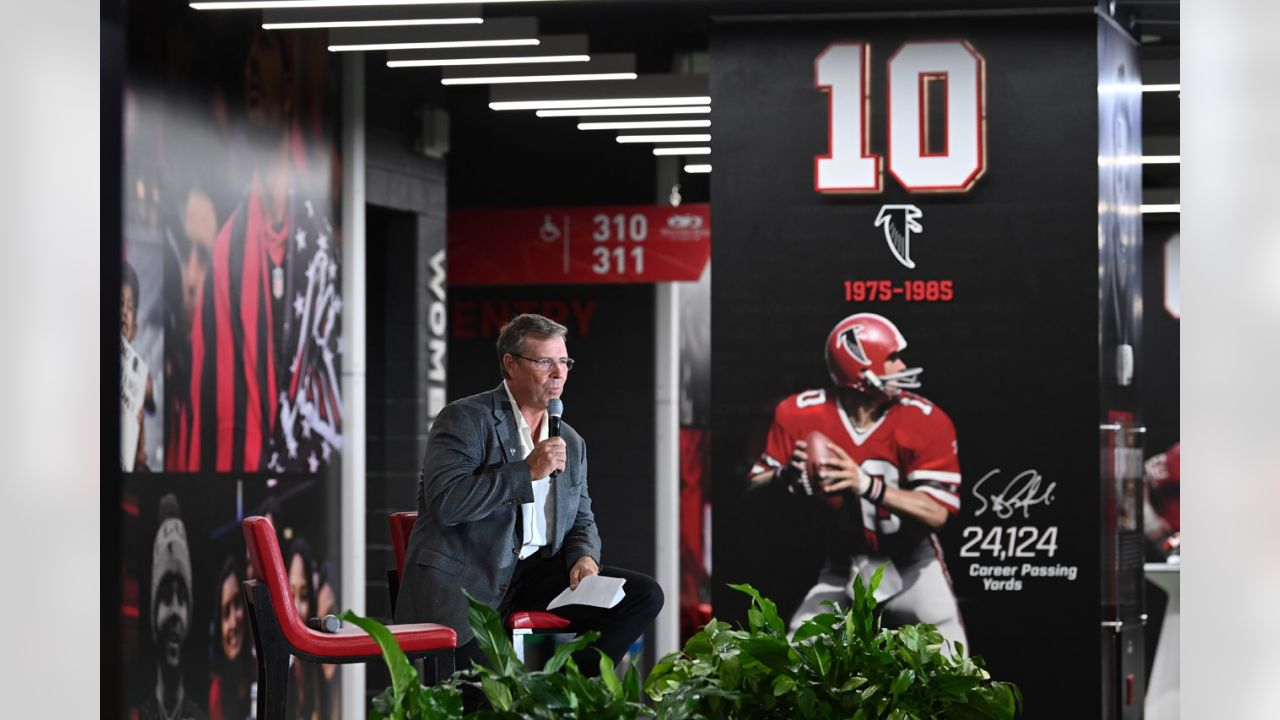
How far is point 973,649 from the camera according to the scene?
6.25 metres

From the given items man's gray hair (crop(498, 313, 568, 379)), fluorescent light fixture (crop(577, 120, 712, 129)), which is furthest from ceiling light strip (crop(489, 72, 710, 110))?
man's gray hair (crop(498, 313, 568, 379))

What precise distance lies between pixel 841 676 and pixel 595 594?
238 centimetres

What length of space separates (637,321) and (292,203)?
4539 millimetres

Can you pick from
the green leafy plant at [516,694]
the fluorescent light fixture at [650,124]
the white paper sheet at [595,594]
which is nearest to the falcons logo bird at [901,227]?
the fluorescent light fixture at [650,124]

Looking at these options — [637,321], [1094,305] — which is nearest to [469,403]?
[1094,305]

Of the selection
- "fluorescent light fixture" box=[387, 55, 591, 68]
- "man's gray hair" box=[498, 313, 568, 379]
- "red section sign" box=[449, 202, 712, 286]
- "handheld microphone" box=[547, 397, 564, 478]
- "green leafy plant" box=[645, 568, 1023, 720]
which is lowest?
"green leafy plant" box=[645, 568, 1023, 720]

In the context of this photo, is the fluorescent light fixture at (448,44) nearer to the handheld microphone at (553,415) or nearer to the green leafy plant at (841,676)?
the handheld microphone at (553,415)

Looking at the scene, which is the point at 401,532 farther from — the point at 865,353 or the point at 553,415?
the point at 865,353

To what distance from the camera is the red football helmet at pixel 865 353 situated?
20.6 feet

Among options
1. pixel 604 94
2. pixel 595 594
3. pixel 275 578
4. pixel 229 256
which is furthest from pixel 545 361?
pixel 604 94

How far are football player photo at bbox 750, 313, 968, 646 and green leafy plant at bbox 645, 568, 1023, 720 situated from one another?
4.83 m

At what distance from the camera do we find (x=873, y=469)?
20.6ft

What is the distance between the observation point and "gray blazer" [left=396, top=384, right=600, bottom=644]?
153 inches

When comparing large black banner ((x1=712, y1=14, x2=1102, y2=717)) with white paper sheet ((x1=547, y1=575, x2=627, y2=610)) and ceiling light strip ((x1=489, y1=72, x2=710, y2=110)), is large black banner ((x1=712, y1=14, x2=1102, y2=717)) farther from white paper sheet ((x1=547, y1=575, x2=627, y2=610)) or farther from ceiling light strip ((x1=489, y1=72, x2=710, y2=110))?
white paper sheet ((x1=547, y1=575, x2=627, y2=610))
